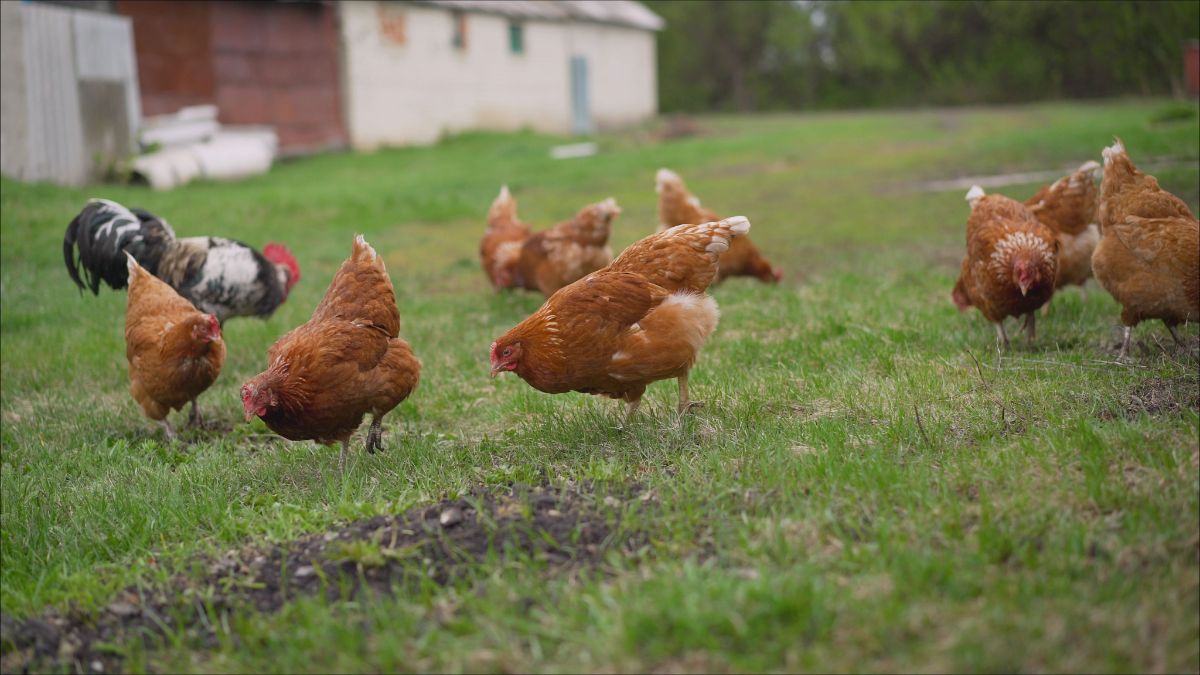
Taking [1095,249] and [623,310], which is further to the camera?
[1095,249]

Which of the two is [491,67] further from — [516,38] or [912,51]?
[912,51]

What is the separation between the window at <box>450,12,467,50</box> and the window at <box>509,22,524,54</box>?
2.65 meters

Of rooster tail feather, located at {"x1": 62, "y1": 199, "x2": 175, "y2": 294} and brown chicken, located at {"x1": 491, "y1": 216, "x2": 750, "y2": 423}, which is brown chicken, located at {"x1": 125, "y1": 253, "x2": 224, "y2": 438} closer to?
rooster tail feather, located at {"x1": 62, "y1": 199, "x2": 175, "y2": 294}

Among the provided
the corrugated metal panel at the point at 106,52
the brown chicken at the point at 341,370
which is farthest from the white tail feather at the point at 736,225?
the corrugated metal panel at the point at 106,52

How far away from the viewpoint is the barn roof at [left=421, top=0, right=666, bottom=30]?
29.5 metres

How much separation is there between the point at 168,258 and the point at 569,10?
2916 centimetres

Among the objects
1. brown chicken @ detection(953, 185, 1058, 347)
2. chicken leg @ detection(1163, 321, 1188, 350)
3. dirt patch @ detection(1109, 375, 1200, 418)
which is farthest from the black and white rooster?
chicken leg @ detection(1163, 321, 1188, 350)

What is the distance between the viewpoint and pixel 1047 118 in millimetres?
25484

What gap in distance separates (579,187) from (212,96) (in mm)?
9296

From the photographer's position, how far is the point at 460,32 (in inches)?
1156

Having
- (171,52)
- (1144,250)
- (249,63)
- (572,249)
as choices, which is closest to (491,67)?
(249,63)

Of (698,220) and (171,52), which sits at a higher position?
(171,52)

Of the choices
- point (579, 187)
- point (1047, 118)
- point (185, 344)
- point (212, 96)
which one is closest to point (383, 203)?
point (579, 187)

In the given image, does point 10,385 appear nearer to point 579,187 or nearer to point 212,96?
point 579,187
